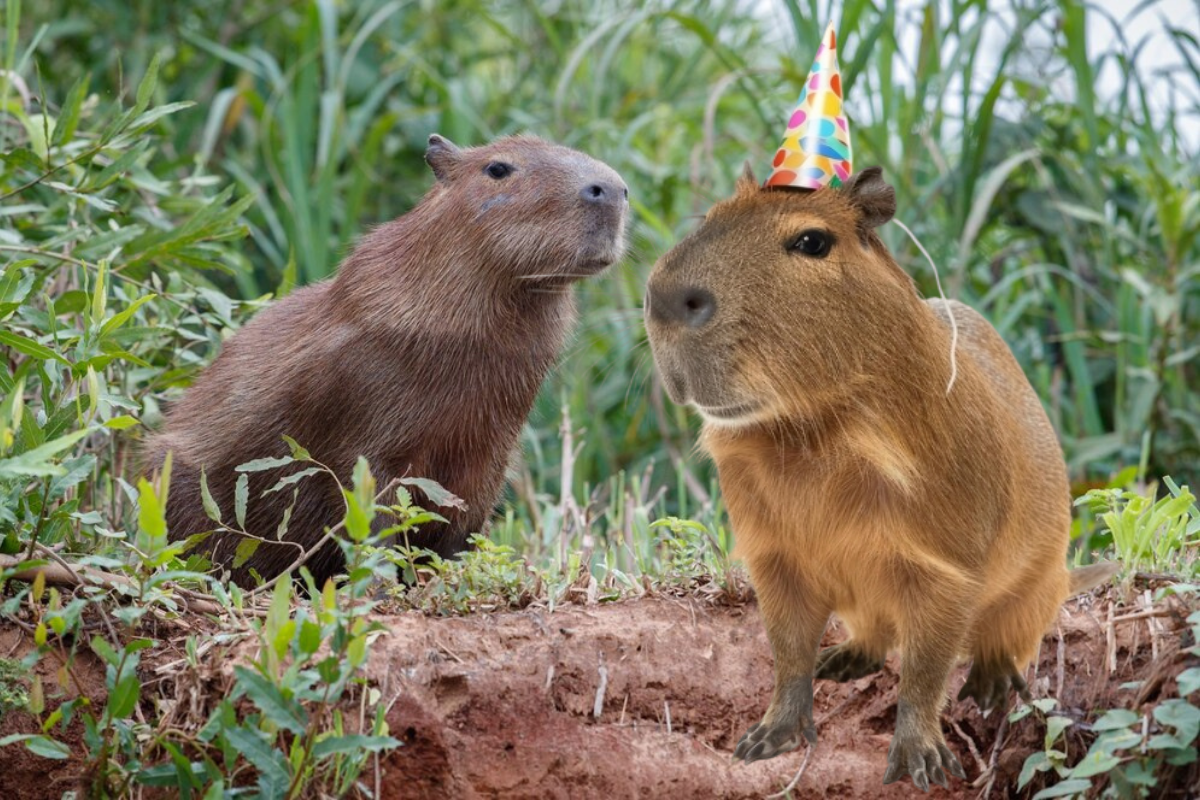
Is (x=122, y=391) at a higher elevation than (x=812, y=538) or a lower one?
lower

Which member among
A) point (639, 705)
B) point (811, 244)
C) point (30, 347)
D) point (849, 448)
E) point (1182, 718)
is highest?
point (811, 244)

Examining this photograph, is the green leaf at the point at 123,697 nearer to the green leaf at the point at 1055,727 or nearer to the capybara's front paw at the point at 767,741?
the capybara's front paw at the point at 767,741

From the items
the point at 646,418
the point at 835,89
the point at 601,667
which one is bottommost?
the point at 646,418

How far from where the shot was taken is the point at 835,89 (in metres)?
2.53

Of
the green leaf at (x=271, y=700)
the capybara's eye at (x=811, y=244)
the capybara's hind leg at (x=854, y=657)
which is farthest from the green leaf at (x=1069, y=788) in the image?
the green leaf at (x=271, y=700)

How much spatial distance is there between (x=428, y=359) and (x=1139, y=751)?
1659mm

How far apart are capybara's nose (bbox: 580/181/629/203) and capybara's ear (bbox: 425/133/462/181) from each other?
1.30ft

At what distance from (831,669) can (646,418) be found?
2972mm

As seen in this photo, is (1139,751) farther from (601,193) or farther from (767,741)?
(601,193)

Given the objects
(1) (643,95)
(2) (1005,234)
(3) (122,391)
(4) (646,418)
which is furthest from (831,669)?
(1) (643,95)

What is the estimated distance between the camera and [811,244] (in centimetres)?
230

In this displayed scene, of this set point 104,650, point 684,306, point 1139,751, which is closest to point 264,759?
point 104,650

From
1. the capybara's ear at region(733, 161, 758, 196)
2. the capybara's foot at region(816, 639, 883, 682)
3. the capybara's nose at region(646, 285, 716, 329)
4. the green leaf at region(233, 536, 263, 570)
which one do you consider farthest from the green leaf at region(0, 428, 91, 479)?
the capybara's foot at region(816, 639, 883, 682)

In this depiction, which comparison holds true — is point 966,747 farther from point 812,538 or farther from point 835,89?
point 835,89
